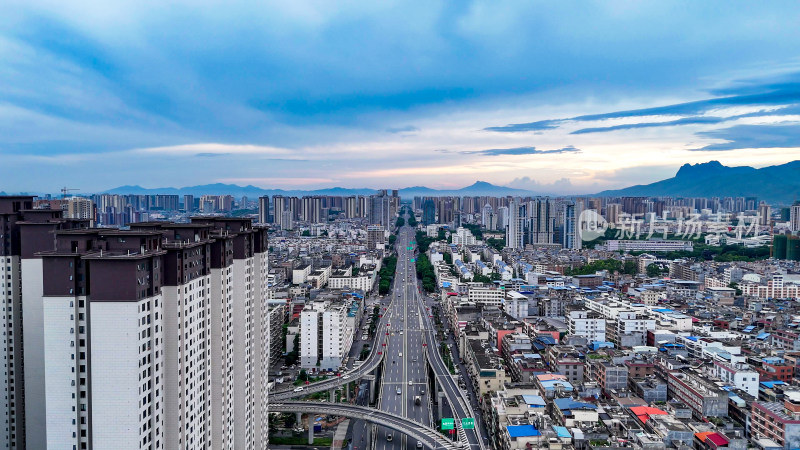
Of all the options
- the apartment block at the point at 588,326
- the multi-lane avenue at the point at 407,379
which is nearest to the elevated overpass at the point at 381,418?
the multi-lane avenue at the point at 407,379

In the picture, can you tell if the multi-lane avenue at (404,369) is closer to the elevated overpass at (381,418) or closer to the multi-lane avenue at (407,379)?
the multi-lane avenue at (407,379)

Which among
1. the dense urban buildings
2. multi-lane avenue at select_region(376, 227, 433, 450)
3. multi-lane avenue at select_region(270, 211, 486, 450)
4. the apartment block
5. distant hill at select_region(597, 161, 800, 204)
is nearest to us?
the dense urban buildings

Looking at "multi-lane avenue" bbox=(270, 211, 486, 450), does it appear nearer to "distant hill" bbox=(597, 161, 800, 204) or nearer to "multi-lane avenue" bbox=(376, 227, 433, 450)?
"multi-lane avenue" bbox=(376, 227, 433, 450)

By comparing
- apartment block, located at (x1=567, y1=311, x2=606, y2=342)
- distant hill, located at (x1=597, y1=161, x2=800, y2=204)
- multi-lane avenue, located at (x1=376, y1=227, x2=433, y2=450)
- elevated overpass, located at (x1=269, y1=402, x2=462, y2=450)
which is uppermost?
distant hill, located at (x1=597, y1=161, x2=800, y2=204)

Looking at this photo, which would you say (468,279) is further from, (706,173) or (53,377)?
(706,173)

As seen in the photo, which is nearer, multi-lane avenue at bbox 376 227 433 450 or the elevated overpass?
the elevated overpass

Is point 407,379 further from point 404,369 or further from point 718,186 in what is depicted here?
point 718,186

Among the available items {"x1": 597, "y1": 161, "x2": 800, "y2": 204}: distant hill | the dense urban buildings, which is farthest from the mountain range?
the dense urban buildings

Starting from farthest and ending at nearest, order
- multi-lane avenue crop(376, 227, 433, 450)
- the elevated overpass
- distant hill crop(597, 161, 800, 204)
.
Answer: distant hill crop(597, 161, 800, 204) → multi-lane avenue crop(376, 227, 433, 450) → the elevated overpass

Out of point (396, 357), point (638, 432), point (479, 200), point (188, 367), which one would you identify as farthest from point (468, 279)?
point (479, 200)
